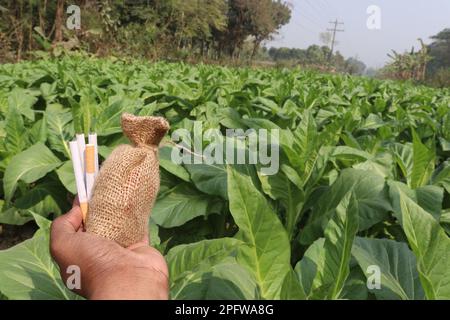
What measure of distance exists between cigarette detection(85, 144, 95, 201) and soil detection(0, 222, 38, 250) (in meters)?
2.19

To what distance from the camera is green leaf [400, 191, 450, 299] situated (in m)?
1.11

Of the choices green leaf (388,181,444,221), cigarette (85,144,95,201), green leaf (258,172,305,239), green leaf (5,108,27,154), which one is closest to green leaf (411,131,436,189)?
green leaf (388,181,444,221)

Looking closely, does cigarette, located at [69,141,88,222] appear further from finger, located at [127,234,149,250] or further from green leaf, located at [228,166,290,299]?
green leaf, located at [228,166,290,299]

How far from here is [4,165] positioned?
2799 mm

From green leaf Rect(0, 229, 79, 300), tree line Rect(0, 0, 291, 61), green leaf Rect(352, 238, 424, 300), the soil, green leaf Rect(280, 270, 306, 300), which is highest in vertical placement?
tree line Rect(0, 0, 291, 61)

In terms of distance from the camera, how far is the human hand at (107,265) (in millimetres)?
837

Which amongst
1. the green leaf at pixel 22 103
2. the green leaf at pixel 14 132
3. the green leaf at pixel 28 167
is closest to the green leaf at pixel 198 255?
the green leaf at pixel 28 167

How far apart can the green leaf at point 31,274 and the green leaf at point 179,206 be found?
0.66m

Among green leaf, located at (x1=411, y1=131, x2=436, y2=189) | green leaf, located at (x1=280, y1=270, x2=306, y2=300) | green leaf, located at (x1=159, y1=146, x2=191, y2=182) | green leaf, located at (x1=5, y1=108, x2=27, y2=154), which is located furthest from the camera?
green leaf, located at (x1=5, y1=108, x2=27, y2=154)

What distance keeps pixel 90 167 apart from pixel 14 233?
239cm

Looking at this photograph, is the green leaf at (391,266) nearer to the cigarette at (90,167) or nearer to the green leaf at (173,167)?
the cigarette at (90,167)
